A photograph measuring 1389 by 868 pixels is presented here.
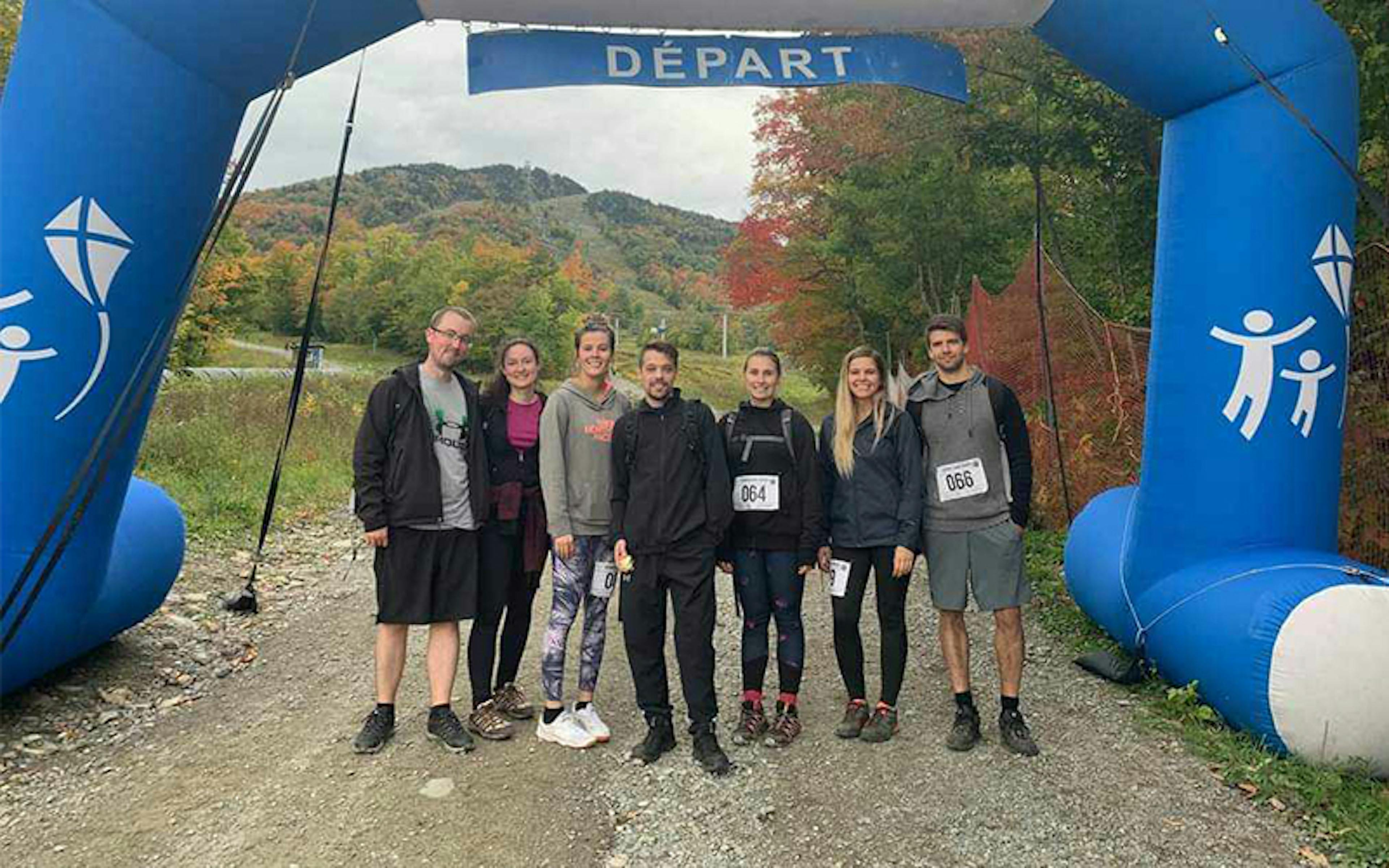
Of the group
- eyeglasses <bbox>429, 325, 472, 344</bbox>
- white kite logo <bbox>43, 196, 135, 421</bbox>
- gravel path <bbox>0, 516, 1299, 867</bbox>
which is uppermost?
white kite logo <bbox>43, 196, 135, 421</bbox>

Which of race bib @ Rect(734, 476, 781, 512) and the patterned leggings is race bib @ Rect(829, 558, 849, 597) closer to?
race bib @ Rect(734, 476, 781, 512)

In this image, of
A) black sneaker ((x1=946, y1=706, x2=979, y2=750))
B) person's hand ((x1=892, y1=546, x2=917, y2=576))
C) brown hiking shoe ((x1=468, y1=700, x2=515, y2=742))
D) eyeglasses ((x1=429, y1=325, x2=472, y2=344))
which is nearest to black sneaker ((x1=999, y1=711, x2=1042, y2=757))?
black sneaker ((x1=946, y1=706, x2=979, y2=750))

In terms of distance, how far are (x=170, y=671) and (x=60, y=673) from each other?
1.54 ft

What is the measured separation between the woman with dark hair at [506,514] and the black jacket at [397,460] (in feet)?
0.93

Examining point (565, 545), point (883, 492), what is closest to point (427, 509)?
point (565, 545)

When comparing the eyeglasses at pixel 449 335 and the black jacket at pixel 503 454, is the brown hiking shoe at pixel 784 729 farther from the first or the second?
the eyeglasses at pixel 449 335

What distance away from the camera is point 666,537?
3754mm

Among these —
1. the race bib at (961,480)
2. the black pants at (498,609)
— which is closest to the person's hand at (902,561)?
the race bib at (961,480)

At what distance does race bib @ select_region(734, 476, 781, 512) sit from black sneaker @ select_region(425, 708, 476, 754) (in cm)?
147

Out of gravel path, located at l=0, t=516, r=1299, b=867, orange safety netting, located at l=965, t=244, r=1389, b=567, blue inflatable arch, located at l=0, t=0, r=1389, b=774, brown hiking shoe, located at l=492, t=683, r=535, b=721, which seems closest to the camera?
gravel path, located at l=0, t=516, r=1299, b=867

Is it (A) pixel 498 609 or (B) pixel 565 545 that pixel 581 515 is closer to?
(B) pixel 565 545

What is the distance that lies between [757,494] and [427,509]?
53.3 inches

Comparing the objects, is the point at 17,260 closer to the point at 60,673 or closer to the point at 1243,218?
the point at 60,673

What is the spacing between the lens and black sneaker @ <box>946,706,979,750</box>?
389 centimetres
